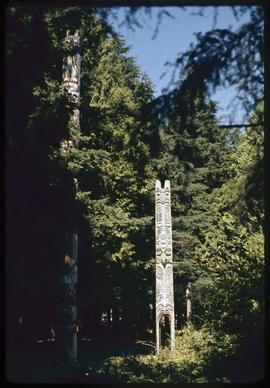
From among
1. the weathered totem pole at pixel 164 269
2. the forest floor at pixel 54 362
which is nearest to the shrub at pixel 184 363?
the forest floor at pixel 54 362

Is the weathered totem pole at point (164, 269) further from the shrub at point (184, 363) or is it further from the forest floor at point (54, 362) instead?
the forest floor at point (54, 362)

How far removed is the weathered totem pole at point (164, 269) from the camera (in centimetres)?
1106

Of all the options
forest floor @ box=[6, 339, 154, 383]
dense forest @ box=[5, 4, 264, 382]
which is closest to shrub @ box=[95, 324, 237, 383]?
dense forest @ box=[5, 4, 264, 382]

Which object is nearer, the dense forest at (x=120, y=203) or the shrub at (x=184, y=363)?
the dense forest at (x=120, y=203)

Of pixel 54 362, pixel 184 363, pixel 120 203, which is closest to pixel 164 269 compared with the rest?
pixel 184 363

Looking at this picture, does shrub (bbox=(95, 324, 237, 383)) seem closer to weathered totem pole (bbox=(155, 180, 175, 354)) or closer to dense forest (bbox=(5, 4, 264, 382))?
dense forest (bbox=(5, 4, 264, 382))

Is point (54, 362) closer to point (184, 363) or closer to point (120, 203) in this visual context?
point (184, 363)

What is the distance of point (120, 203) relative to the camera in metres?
13.7

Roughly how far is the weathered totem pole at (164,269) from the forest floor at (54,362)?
1.75m

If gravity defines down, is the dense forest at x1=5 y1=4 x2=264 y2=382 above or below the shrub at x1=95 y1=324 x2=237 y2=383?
above

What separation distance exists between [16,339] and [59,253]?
7002 mm

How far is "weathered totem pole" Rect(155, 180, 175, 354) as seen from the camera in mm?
11062

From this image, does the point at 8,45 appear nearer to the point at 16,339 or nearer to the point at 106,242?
the point at 106,242

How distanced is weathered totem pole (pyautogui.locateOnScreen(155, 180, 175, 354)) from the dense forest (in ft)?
2.28
